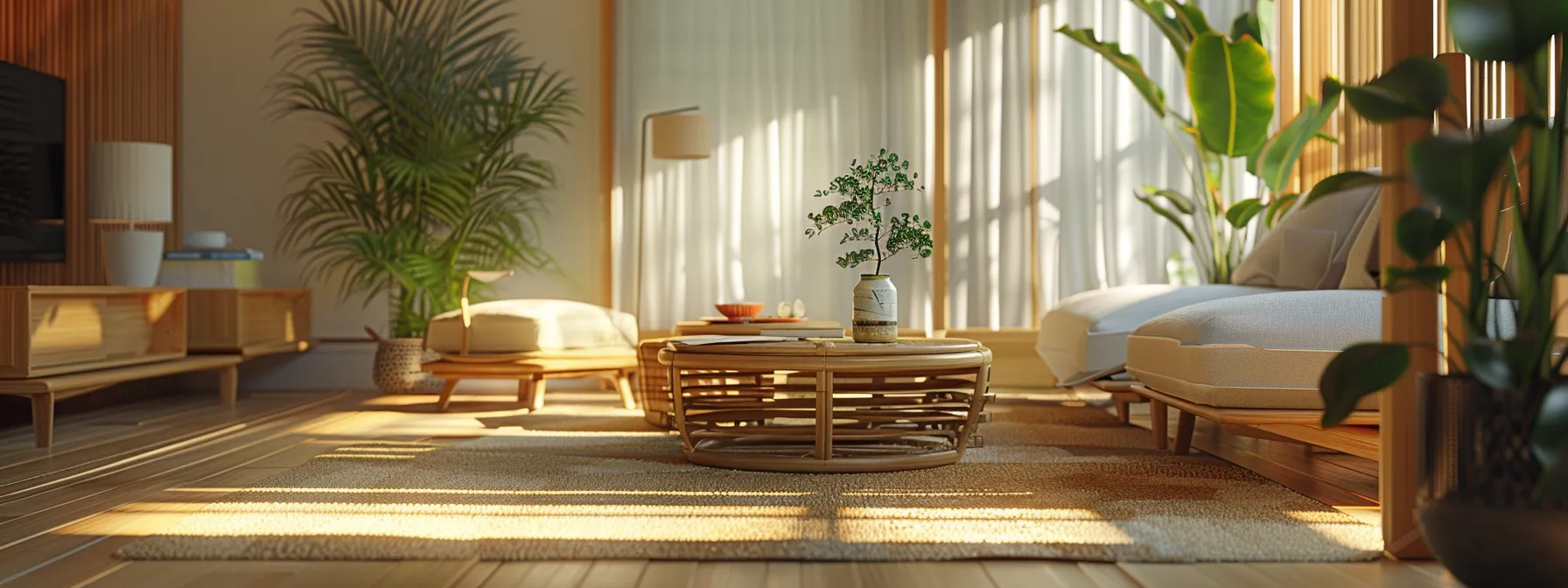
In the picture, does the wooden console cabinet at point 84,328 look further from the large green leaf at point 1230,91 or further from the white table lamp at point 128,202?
the large green leaf at point 1230,91

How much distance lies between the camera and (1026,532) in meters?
2.05

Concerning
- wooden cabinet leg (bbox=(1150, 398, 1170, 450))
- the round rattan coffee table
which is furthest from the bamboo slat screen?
wooden cabinet leg (bbox=(1150, 398, 1170, 450))

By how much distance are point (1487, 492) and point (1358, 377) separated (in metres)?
0.23

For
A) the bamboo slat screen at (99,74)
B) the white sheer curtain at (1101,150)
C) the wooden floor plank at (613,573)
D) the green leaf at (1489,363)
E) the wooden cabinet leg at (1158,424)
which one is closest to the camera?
the green leaf at (1489,363)

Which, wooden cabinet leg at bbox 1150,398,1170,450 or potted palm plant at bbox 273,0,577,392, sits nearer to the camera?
wooden cabinet leg at bbox 1150,398,1170,450

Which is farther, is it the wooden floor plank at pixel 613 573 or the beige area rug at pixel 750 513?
the beige area rug at pixel 750 513

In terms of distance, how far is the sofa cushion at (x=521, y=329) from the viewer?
4566 mm

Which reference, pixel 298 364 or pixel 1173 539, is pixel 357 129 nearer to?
pixel 298 364

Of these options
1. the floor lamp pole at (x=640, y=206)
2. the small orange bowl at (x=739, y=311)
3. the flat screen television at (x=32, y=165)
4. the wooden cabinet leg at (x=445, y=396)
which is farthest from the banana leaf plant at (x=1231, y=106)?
the flat screen television at (x=32, y=165)

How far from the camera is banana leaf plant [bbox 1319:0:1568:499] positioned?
1.46 metres

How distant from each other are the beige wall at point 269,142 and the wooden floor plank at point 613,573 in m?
4.08

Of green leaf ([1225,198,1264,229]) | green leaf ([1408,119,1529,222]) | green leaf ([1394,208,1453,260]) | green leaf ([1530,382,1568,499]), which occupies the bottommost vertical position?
green leaf ([1530,382,1568,499])

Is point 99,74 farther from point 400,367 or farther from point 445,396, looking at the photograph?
point 445,396

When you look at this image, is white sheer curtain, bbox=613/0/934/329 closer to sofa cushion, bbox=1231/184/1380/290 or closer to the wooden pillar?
sofa cushion, bbox=1231/184/1380/290
